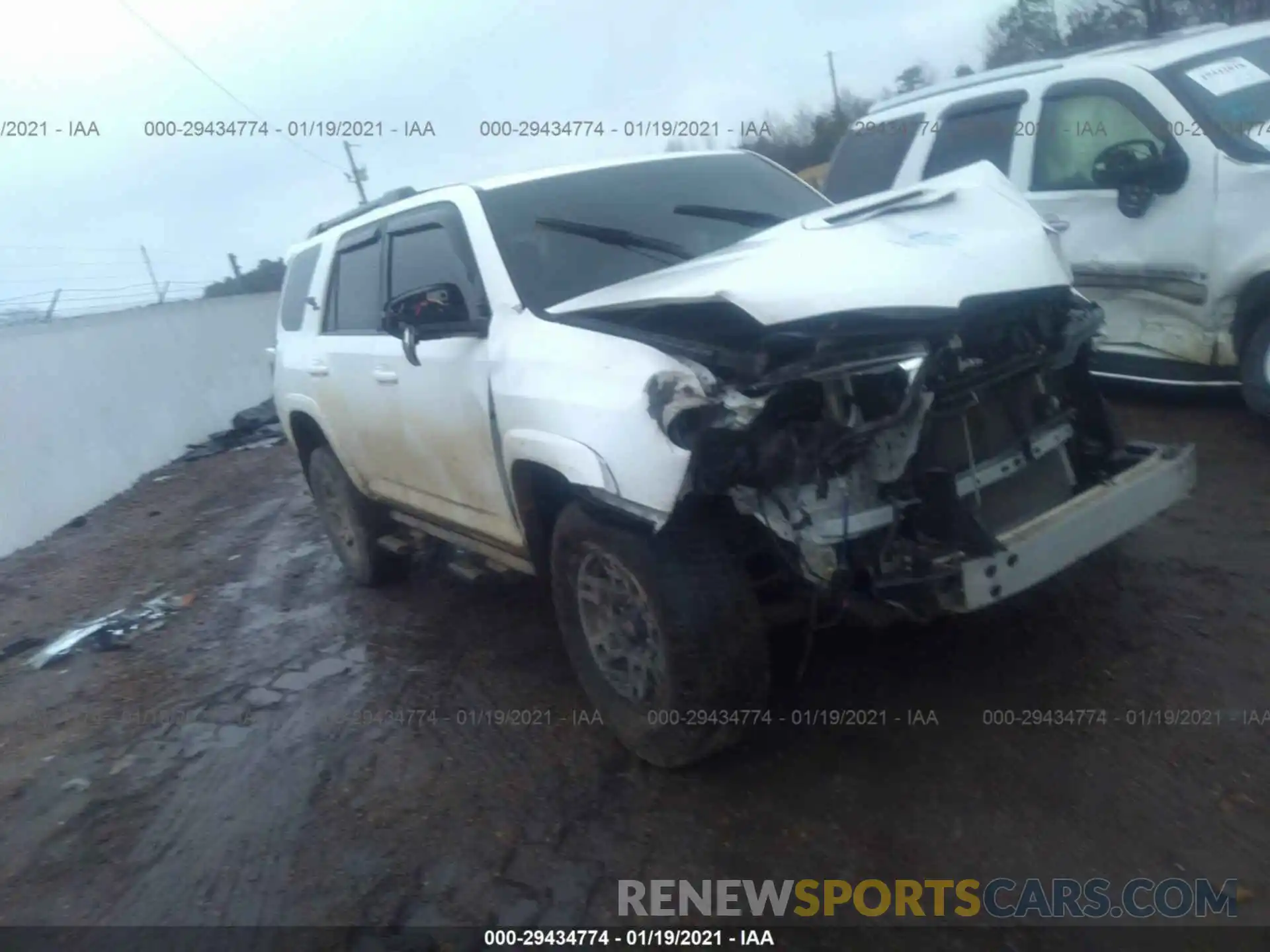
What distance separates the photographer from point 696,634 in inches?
129

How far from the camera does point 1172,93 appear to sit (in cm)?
545

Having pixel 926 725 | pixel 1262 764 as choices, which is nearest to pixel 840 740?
pixel 926 725

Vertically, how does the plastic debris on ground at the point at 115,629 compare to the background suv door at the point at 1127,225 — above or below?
below

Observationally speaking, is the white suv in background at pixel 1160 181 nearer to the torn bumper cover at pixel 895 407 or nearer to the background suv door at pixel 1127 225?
the background suv door at pixel 1127 225

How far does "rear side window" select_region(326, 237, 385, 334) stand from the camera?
211 inches

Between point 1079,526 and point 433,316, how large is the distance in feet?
8.25

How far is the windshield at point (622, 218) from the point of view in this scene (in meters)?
4.25

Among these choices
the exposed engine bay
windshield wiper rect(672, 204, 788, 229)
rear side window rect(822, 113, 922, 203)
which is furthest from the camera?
rear side window rect(822, 113, 922, 203)

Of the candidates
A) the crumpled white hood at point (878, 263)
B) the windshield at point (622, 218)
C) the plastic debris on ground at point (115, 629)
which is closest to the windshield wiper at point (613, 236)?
the windshield at point (622, 218)

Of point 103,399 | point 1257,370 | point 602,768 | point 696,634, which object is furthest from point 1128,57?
point 103,399

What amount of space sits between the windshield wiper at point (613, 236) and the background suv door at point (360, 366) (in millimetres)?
961

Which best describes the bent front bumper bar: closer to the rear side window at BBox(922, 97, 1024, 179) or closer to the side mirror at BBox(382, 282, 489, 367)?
the side mirror at BBox(382, 282, 489, 367)

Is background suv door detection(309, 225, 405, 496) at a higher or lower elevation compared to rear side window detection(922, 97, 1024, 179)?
lower

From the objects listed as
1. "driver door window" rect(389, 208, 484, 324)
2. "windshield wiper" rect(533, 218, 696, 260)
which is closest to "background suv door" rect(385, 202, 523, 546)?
"driver door window" rect(389, 208, 484, 324)
